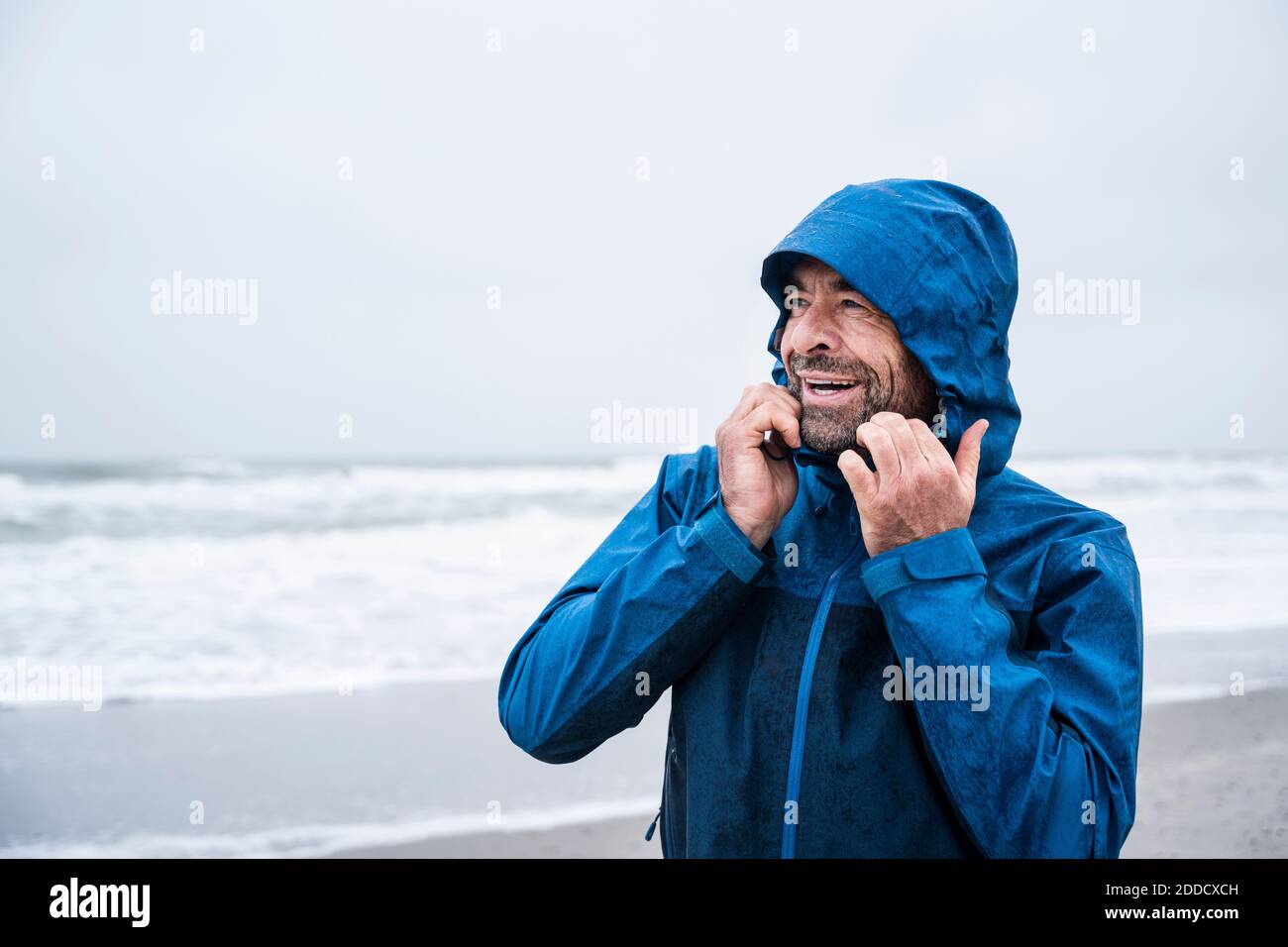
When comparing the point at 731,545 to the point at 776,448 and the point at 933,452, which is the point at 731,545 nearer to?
the point at 776,448

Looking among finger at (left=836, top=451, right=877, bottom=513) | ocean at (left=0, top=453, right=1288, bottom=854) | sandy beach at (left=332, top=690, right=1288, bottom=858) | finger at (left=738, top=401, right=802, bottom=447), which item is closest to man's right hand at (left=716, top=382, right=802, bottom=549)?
finger at (left=738, top=401, right=802, bottom=447)

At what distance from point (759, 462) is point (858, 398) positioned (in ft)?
0.76

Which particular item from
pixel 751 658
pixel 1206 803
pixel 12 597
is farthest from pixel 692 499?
pixel 12 597

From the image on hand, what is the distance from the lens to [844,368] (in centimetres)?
186

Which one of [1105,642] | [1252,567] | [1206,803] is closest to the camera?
[1105,642]

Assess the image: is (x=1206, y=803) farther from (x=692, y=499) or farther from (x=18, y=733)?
(x=18, y=733)

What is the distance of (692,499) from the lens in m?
1.98

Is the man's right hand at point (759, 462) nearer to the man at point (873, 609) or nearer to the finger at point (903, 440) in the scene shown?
the man at point (873, 609)

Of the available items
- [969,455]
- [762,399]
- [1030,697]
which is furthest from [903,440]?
[1030,697]

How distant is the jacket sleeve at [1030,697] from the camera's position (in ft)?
4.97

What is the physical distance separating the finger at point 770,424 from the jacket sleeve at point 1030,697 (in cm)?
27

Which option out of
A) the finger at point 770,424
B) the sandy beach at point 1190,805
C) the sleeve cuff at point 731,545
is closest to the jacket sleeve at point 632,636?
the sleeve cuff at point 731,545

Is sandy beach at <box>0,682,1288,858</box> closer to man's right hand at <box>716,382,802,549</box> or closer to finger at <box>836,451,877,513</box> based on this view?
man's right hand at <box>716,382,802,549</box>
